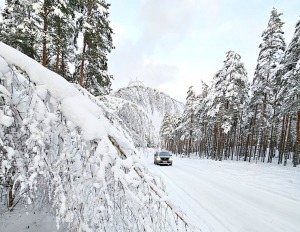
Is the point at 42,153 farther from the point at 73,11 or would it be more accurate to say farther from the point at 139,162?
the point at 73,11

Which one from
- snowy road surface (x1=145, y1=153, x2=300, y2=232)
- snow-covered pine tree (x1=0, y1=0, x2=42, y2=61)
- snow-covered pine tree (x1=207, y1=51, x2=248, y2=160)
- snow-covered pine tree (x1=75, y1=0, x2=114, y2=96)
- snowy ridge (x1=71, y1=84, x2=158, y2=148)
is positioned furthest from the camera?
snow-covered pine tree (x1=207, y1=51, x2=248, y2=160)

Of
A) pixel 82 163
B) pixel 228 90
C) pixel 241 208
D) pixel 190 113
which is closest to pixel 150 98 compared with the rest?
pixel 82 163

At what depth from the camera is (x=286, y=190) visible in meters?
11.9

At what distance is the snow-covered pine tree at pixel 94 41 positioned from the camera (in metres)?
13.1

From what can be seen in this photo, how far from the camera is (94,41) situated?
1425 centimetres

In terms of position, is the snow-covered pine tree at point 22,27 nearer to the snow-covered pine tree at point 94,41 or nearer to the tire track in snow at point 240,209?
the snow-covered pine tree at point 94,41

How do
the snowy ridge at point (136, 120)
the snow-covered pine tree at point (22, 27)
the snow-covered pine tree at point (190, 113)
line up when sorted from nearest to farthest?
the snowy ridge at point (136, 120), the snow-covered pine tree at point (22, 27), the snow-covered pine tree at point (190, 113)

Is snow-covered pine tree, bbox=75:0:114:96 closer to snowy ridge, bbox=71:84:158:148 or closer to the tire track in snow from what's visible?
the tire track in snow

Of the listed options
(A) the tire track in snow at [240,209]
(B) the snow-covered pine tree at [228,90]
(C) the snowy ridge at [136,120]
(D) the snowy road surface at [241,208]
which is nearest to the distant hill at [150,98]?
(C) the snowy ridge at [136,120]

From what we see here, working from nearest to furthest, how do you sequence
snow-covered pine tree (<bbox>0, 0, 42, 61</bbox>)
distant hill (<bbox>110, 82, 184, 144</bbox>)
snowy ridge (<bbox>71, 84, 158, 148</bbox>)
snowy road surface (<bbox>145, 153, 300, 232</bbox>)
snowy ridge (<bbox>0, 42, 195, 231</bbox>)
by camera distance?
snowy ridge (<bbox>0, 42, 195, 231</bbox>)
snowy ridge (<bbox>71, 84, 158, 148</bbox>)
distant hill (<bbox>110, 82, 184, 144</bbox>)
snowy road surface (<bbox>145, 153, 300, 232</bbox>)
snow-covered pine tree (<bbox>0, 0, 42, 61</bbox>)

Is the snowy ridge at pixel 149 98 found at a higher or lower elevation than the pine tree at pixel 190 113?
lower

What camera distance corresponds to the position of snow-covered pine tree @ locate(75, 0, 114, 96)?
13.1 metres

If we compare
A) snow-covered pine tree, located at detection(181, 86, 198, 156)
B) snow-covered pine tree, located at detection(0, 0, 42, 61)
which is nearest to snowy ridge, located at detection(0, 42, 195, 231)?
snow-covered pine tree, located at detection(0, 0, 42, 61)

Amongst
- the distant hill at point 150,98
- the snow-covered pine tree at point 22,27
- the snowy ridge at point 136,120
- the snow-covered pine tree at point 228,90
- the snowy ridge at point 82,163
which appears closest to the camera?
the snowy ridge at point 82,163
